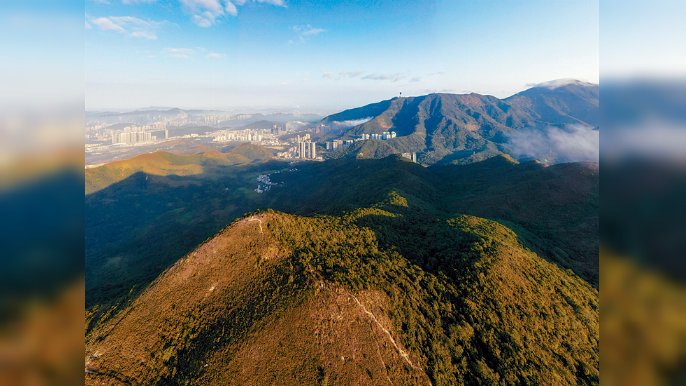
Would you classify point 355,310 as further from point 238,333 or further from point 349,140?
point 349,140

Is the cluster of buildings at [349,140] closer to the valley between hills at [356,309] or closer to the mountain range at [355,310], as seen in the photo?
the valley between hills at [356,309]

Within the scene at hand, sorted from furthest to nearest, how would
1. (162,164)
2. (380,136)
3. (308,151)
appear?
(380,136)
(308,151)
(162,164)

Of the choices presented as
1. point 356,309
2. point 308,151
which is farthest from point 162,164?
point 356,309

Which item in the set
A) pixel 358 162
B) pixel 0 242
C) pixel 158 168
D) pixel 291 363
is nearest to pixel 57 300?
pixel 0 242

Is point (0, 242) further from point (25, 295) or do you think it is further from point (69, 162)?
point (69, 162)

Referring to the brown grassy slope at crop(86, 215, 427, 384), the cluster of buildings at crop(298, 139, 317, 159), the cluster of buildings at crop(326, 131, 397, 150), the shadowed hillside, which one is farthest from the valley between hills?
the cluster of buildings at crop(326, 131, 397, 150)

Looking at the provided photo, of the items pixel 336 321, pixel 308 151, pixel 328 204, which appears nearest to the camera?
pixel 336 321
